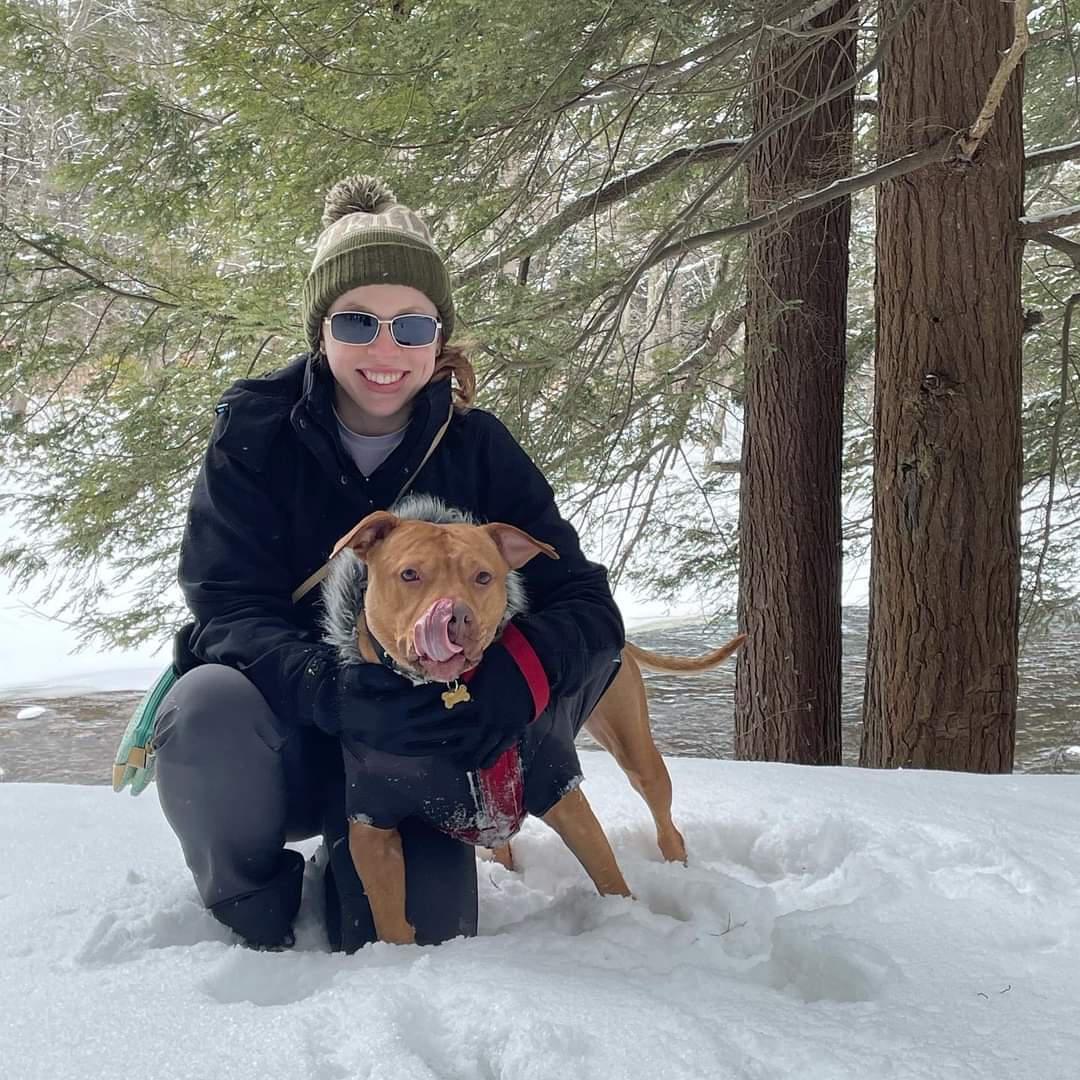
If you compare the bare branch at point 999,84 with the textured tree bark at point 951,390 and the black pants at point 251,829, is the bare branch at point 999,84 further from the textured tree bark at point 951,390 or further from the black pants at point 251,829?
the black pants at point 251,829

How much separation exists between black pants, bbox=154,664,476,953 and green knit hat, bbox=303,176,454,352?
2.77 ft

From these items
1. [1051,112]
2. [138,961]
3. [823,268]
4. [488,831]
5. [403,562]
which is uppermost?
[1051,112]

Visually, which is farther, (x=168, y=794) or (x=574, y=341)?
(x=574, y=341)

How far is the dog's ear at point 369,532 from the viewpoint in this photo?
1.93 m

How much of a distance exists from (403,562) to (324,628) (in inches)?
12.0

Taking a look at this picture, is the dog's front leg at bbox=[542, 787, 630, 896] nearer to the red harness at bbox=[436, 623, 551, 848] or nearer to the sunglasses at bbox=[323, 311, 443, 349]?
the red harness at bbox=[436, 623, 551, 848]

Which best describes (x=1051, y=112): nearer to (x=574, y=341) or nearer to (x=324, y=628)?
(x=574, y=341)

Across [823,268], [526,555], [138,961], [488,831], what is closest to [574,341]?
[823,268]

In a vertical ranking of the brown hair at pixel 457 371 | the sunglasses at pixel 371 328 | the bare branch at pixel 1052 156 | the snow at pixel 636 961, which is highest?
the bare branch at pixel 1052 156

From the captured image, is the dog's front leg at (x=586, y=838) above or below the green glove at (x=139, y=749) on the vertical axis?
below

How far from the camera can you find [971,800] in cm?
264

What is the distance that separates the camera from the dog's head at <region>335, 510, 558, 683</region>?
5.93 feet

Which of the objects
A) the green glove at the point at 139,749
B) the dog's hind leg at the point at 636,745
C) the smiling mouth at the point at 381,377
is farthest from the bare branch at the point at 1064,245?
the green glove at the point at 139,749

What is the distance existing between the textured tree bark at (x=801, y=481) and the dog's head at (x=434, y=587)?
3.35 metres
